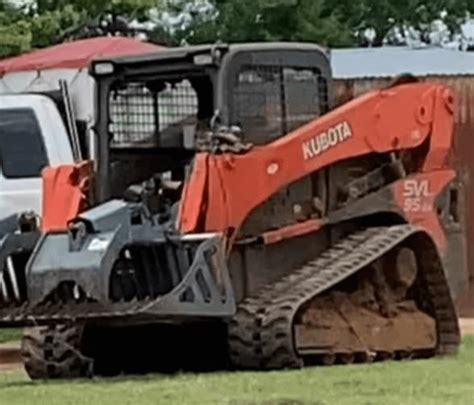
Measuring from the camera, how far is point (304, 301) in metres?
14.1

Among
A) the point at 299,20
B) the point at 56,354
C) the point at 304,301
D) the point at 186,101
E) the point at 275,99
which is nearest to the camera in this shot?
the point at 304,301

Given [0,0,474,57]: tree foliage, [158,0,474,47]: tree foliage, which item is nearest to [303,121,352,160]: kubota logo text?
[0,0,474,57]: tree foliage

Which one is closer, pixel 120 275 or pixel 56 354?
pixel 120 275

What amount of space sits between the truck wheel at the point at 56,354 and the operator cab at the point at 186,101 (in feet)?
3.55

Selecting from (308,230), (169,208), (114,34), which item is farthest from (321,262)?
(114,34)

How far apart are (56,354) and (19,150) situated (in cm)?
353

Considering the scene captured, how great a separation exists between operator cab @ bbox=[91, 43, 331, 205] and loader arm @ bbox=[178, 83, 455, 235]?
0.31 meters

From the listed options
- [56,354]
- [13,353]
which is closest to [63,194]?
[56,354]

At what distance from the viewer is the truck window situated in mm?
17422

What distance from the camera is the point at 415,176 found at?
1534 centimetres

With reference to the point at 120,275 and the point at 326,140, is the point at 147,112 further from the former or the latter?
the point at 120,275

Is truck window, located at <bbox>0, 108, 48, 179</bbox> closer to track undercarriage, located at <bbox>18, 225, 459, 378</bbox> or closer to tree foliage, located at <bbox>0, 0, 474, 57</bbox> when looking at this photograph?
track undercarriage, located at <bbox>18, 225, 459, 378</bbox>

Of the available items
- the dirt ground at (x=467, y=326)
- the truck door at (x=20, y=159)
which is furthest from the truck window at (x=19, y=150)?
the dirt ground at (x=467, y=326)

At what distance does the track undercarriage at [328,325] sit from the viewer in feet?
45.4
